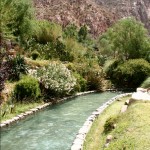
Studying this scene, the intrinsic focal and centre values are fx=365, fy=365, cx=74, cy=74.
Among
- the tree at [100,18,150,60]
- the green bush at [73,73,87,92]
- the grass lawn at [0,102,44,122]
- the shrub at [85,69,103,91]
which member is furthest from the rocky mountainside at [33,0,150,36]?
the grass lawn at [0,102,44,122]

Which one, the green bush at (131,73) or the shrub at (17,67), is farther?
the green bush at (131,73)

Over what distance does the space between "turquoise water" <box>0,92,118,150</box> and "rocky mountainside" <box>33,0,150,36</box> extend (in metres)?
46.3

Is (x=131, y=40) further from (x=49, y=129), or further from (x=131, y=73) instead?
(x=49, y=129)

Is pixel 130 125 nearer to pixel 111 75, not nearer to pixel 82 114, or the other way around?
pixel 82 114

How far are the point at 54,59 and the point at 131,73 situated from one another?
817 centimetres

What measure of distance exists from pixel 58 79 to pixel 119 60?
16.2 meters

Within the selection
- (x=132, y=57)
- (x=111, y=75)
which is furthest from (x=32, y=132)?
(x=132, y=57)

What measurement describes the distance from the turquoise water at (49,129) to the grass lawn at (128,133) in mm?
1131

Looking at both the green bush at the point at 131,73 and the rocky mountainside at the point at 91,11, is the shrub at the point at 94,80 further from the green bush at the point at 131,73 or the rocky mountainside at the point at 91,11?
the rocky mountainside at the point at 91,11

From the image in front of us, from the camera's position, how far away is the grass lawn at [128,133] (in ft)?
35.2

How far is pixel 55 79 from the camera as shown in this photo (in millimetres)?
26203

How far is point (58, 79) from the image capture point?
86.9 ft

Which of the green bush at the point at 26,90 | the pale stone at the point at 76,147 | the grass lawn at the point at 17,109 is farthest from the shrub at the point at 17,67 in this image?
the pale stone at the point at 76,147

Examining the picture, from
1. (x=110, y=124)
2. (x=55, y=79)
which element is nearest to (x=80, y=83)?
(x=55, y=79)
